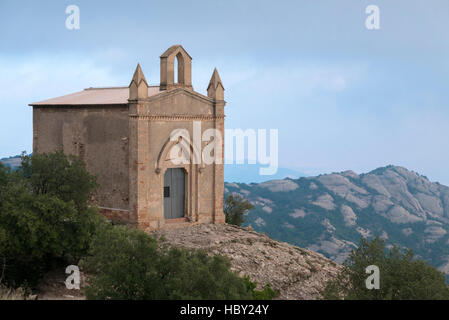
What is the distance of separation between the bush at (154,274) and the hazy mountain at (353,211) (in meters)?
75.9

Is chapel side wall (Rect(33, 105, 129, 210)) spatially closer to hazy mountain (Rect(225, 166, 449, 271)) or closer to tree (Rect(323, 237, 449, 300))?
tree (Rect(323, 237, 449, 300))

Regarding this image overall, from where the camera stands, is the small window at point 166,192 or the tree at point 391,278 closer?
the tree at point 391,278

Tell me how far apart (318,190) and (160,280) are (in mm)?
106187

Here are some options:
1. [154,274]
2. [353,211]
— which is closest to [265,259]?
[154,274]

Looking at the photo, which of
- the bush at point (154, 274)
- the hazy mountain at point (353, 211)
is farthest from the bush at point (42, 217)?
the hazy mountain at point (353, 211)

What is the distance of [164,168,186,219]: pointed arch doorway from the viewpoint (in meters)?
32.0

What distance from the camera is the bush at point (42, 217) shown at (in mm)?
25531

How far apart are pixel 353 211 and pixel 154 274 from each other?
323ft

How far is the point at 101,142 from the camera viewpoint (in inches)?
1235

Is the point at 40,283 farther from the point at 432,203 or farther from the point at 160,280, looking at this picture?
the point at 432,203

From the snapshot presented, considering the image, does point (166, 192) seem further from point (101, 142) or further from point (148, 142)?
point (101, 142)

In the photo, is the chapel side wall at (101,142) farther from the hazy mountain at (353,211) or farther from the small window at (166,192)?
the hazy mountain at (353,211)
